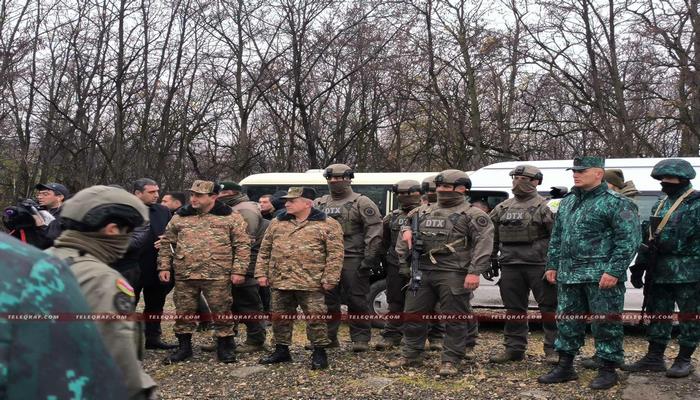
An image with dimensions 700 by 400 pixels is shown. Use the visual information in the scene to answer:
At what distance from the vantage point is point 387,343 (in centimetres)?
681

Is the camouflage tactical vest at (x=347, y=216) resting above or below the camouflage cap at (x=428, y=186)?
below

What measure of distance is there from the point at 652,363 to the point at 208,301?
13.5 feet

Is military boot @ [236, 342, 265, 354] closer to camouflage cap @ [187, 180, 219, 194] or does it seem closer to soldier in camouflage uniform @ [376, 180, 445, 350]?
soldier in camouflage uniform @ [376, 180, 445, 350]

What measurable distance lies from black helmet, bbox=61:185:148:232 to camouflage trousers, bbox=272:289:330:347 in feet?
12.0

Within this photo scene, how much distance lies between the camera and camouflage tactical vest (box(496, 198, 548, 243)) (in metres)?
6.08

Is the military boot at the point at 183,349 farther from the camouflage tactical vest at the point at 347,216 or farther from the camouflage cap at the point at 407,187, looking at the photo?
the camouflage cap at the point at 407,187

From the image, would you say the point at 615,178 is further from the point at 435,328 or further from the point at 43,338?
the point at 43,338

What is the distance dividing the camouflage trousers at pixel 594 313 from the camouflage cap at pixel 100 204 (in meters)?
3.84

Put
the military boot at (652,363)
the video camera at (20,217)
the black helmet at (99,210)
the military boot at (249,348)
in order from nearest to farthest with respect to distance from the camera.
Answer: the black helmet at (99,210) → the military boot at (652,363) → the video camera at (20,217) → the military boot at (249,348)

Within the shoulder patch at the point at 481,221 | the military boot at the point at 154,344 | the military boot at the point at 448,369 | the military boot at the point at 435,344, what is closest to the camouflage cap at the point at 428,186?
the shoulder patch at the point at 481,221

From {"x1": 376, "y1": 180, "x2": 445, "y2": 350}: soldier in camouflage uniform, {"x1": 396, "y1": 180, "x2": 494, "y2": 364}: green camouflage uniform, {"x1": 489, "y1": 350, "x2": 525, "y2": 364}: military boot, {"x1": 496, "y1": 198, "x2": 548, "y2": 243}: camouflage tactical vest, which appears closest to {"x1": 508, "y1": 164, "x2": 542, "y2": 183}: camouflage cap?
{"x1": 496, "y1": 198, "x2": 548, "y2": 243}: camouflage tactical vest

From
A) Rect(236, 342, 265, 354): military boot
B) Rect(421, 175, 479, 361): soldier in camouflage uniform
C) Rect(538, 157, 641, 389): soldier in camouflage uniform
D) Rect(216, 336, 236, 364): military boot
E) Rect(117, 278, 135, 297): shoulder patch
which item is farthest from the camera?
Rect(236, 342, 265, 354): military boot

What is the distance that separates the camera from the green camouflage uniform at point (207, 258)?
240 inches

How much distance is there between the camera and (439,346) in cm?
677
